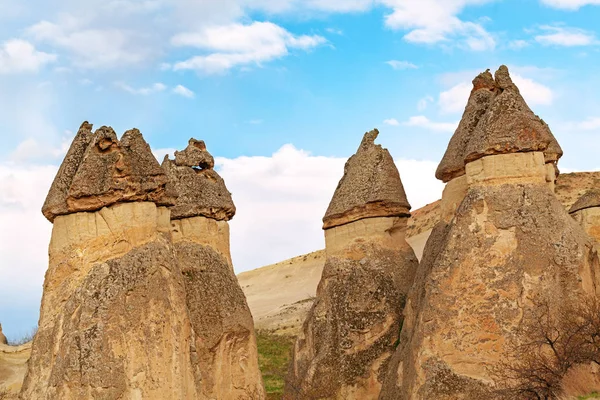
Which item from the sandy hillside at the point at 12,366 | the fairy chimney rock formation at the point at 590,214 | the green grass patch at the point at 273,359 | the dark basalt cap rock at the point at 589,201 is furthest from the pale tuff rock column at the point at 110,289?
the dark basalt cap rock at the point at 589,201

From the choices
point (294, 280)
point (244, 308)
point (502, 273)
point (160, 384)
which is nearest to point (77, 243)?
point (160, 384)

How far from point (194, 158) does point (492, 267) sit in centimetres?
623

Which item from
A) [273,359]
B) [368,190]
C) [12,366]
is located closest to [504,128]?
[368,190]

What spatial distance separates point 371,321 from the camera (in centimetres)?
1497

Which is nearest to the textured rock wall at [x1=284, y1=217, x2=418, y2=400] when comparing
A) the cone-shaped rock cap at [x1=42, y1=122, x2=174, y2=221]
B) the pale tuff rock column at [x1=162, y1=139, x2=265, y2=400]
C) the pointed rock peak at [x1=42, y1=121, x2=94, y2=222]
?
the pale tuff rock column at [x1=162, y1=139, x2=265, y2=400]

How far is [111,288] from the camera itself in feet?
33.6

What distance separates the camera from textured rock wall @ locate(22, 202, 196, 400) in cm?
984

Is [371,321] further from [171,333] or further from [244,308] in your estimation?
[171,333]

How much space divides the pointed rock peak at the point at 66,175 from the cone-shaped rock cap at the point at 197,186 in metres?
3.64

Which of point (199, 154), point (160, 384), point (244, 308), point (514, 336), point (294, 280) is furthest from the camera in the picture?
point (294, 280)

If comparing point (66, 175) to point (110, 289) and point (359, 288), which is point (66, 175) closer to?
point (110, 289)

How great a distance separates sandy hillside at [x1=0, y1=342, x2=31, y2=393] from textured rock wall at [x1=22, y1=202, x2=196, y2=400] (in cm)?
996

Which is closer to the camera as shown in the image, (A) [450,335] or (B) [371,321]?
(A) [450,335]

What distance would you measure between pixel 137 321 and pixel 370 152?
7.32 metres
